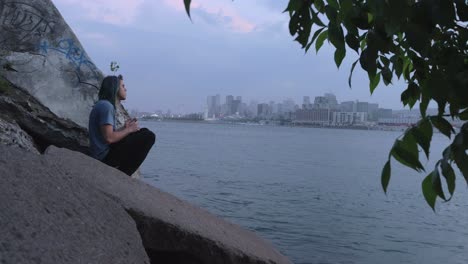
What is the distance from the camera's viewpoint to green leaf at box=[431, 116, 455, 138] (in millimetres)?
1668

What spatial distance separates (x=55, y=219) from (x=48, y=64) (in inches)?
220

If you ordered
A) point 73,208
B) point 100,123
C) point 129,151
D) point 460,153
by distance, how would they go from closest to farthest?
point 460,153
point 73,208
point 100,123
point 129,151

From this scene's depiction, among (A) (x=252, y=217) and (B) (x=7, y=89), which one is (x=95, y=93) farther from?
(A) (x=252, y=217)

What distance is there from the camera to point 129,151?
5781 mm

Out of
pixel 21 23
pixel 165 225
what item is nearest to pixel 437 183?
pixel 165 225

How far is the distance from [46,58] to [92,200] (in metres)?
5.30

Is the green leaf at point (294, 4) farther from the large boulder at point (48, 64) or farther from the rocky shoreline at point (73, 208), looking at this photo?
the large boulder at point (48, 64)

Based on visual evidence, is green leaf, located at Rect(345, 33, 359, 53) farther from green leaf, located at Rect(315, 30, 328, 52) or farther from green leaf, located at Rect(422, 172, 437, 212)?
A: green leaf, located at Rect(422, 172, 437, 212)

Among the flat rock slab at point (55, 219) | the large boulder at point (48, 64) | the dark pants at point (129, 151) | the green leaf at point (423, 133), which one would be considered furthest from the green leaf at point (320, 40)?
the large boulder at point (48, 64)

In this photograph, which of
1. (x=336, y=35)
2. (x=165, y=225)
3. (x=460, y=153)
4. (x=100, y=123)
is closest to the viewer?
(x=460, y=153)

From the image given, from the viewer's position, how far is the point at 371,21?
5.66 ft

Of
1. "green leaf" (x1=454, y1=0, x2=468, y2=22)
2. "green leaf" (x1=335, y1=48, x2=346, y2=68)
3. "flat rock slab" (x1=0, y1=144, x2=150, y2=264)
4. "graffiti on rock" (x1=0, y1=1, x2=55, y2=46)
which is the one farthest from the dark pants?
"green leaf" (x1=454, y1=0, x2=468, y2=22)

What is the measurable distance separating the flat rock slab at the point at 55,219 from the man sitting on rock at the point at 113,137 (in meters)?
2.06

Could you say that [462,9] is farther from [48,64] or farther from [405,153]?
[48,64]
